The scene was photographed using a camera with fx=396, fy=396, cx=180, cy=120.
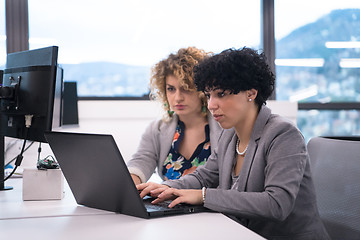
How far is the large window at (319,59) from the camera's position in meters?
3.70

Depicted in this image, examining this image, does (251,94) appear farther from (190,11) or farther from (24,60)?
(190,11)

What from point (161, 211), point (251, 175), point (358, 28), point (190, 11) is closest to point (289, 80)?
point (358, 28)

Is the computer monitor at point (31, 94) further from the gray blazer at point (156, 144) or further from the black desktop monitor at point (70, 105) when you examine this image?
the black desktop monitor at point (70, 105)

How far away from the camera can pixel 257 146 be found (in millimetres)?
1286

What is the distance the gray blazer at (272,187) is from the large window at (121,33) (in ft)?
7.11

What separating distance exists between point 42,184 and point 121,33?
228 cm

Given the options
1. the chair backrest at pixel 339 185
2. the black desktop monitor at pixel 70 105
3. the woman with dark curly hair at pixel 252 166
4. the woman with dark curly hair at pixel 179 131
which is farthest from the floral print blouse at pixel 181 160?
the black desktop monitor at pixel 70 105

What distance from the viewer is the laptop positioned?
97 centimetres

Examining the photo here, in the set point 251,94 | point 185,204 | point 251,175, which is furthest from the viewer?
point 251,94

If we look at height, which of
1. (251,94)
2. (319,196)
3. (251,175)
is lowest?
(319,196)

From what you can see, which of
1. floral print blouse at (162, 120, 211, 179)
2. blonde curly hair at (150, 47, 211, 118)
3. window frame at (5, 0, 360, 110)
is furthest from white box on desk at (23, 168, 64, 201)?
window frame at (5, 0, 360, 110)

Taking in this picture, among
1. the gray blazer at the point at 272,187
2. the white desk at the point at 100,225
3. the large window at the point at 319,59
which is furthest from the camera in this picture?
the large window at the point at 319,59

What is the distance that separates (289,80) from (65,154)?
2931 mm

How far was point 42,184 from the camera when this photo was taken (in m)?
1.33
